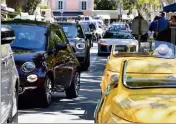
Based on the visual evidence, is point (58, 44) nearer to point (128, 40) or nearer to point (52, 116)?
point (52, 116)

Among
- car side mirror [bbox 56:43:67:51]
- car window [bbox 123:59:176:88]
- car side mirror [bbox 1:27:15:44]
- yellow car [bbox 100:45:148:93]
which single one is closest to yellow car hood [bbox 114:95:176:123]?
car window [bbox 123:59:176:88]

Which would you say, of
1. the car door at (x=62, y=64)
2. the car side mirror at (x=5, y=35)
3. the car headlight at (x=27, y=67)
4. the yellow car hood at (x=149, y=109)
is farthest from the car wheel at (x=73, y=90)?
the yellow car hood at (x=149, y=109)

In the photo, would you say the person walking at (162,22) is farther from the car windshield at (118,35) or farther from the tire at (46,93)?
the tire at (46,93)

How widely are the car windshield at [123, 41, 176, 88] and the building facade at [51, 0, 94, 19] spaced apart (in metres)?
93.3

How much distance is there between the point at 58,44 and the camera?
11570 mm

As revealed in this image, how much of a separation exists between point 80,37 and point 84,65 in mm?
1117

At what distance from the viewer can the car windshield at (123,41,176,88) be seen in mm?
6871

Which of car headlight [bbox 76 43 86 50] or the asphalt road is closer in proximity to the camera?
the asphalt road

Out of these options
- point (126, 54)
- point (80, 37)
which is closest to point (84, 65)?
point (80, 37)

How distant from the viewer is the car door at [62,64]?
11742 millimetres

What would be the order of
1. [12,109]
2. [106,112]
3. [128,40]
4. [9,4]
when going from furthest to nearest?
[9,4], [128,40], [12,109], [106,112]

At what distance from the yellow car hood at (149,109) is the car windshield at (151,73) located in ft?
2.55

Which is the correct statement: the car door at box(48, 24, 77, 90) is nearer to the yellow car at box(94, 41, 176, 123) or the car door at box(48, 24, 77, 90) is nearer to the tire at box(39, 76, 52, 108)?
the tire at box(39, 76, 52, 108)

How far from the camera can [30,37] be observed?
1152 centimetres
